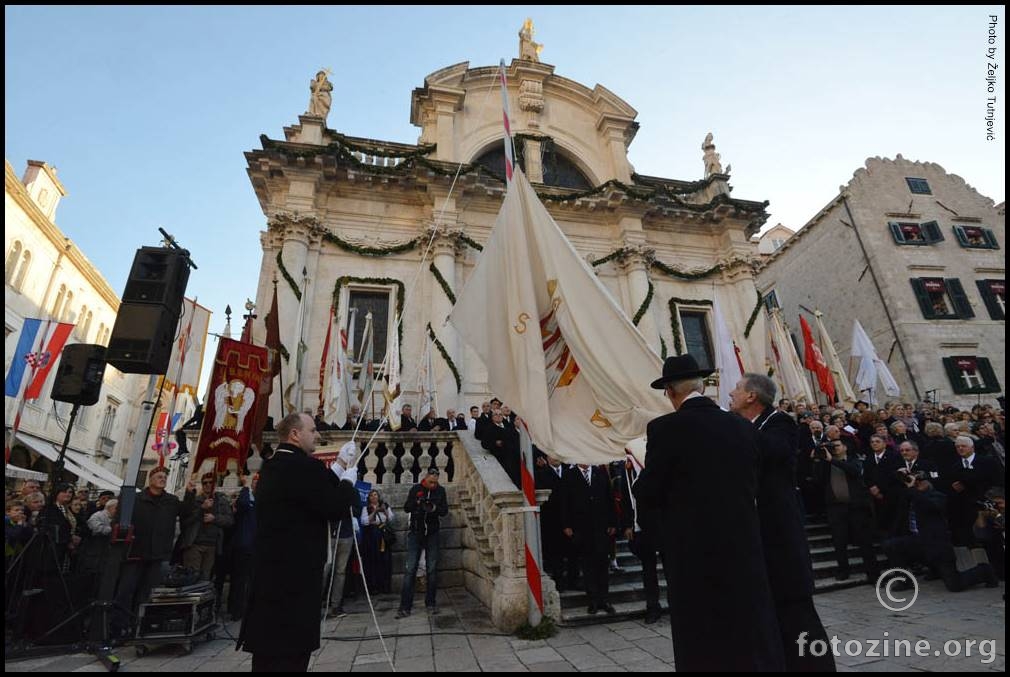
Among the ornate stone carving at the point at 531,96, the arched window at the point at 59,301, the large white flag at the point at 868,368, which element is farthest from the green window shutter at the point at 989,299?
the arched window at the point at 59,301

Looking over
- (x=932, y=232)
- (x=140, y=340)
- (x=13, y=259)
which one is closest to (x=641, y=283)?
(x=140, y=340)

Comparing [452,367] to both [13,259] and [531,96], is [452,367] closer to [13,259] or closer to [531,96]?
[531,96]

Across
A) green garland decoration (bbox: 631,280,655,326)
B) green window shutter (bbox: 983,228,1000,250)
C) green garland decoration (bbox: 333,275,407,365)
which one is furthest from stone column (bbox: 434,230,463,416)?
green window shutter (bbox: 983,228,1000,250)

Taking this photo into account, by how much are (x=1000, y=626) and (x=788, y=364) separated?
36.6 ft

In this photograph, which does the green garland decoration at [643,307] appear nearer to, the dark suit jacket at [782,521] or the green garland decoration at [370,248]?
the green garland decoration at [370,248]

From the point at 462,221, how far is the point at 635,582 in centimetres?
1195

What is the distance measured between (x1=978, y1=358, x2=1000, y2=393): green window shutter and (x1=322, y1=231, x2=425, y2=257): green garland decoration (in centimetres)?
2380

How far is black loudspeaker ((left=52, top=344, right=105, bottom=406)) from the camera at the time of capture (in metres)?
5.43

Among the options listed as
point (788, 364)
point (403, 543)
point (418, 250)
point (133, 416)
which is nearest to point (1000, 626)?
point (403, 543)

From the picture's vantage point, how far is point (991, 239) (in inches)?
906

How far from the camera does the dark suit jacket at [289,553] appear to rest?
3.02 metres

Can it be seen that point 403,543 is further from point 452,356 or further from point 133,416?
point 133,416

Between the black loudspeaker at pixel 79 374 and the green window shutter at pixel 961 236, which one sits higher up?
the green window shutter at pixel 961 236

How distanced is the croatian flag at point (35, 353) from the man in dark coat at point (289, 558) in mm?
14294
